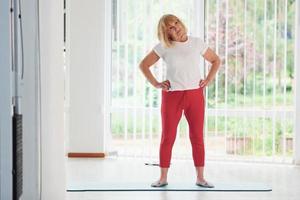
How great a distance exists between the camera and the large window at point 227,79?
17.7 ft

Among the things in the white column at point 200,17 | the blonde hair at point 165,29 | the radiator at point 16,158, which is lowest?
the radiator at point 16,158

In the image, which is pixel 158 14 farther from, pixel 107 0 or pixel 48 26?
pixel 48 26

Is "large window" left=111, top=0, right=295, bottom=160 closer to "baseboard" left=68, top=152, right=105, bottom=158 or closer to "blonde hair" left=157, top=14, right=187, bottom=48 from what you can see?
"baseboard" left=68, top=152, right=105, bottom=158

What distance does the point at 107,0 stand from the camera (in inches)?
225

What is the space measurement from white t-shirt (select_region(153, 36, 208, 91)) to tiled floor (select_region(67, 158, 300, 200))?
2.69ft

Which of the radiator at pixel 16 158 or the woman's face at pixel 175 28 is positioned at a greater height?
the woman's face at pixel 175 28

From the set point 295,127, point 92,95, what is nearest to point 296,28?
point 295,127

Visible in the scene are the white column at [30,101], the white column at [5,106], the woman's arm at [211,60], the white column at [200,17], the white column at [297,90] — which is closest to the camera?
the white column at [5,106]

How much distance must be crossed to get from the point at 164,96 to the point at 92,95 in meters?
1.69

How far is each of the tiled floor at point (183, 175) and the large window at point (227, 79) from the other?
0.82ft

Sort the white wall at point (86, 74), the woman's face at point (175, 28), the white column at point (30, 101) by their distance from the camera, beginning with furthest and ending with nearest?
the white wall at point (86, 74)
the woman's face at point (175, 28)
the white column at point (30, 101)

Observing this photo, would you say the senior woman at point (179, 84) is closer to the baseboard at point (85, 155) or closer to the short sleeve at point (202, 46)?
the short sleeve at point (202, 46)

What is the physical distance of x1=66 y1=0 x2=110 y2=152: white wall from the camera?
5.73 metres

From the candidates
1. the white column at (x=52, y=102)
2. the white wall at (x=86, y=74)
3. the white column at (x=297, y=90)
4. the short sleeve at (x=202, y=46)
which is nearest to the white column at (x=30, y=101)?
the white column at (x=52, y=102)
